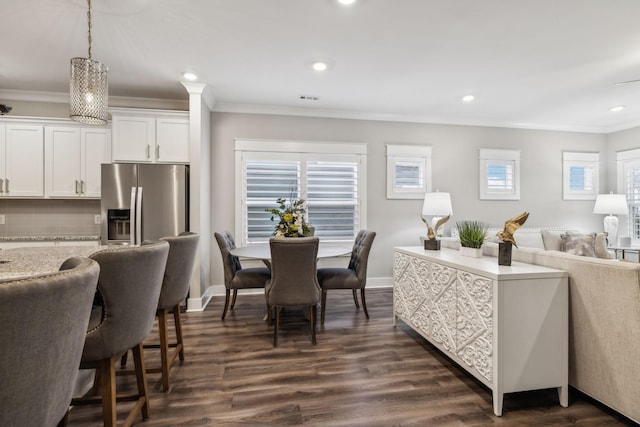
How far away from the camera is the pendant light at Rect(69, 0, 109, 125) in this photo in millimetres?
1898

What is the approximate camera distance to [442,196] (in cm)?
411

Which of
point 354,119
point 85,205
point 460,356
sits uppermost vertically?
point 354,119

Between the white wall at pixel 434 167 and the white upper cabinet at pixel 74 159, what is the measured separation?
4.46ft

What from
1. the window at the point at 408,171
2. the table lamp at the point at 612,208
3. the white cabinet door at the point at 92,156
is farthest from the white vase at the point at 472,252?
the white cabinet door at the point at 92,156

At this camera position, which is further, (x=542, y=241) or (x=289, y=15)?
(x=542, y=241)

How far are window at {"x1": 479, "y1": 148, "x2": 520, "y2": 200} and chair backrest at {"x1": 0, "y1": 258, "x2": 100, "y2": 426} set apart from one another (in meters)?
5.43

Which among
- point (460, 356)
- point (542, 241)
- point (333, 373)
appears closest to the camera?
point (460, 356)

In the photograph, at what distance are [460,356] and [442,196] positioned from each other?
2.42 meters

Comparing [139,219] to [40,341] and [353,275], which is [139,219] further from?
[40,341]

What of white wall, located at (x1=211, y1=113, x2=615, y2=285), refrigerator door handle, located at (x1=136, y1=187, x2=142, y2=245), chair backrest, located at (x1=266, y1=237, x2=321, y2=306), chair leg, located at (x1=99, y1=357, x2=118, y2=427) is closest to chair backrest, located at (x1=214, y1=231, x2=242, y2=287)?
chair backrest, located at (x1=266, y1=237, x2=321, y2=306)

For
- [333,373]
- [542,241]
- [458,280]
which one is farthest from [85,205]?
[542,241]

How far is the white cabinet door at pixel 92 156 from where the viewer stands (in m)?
3.82

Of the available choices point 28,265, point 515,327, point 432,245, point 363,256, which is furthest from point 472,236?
point 28,265

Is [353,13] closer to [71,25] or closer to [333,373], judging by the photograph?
[71,25]
